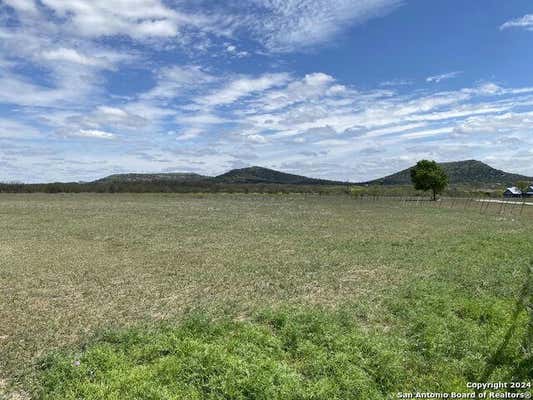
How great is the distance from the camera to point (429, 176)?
6562 cm

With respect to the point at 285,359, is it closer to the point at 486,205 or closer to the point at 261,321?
the point at 261,321

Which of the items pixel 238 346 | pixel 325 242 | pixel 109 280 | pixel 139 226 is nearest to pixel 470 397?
pixel 238 346

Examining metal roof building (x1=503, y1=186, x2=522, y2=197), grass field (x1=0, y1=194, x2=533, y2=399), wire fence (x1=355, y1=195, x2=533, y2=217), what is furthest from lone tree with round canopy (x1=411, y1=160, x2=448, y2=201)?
metal roof building (x1=503, y1=186, x2=522, y2=197)

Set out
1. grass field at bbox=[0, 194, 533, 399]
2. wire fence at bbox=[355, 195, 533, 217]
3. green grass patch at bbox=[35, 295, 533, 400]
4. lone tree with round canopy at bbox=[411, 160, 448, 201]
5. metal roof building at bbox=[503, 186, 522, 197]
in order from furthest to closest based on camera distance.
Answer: metal roof building at bbox=[503, 186, 522, 197] < lone tree with round canopy at bbox=[411, 160, 448, 201] < wire fence at bbox=[355, 195, 533, 217] < grass field at bbox=[0, 194, 533, 399] < green grass patch at bbox=[35, 295, 533, 400]

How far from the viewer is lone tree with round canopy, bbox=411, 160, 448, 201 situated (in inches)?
2586

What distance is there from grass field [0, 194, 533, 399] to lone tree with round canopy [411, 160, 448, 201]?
5035cm

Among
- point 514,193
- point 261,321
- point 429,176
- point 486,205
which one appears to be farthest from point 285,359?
point 514,193

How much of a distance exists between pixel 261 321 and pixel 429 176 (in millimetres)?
63454

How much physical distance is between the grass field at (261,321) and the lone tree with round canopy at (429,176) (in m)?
50.3

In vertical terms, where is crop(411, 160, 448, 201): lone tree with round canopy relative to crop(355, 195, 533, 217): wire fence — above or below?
above

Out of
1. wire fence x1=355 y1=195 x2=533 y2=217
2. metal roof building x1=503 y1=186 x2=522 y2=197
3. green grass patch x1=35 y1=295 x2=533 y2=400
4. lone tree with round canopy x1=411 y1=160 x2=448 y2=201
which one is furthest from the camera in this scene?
metal roof building x1=503 y1=186 x2=522 y2=197

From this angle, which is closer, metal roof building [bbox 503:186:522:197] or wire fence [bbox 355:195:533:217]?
wire fence [bbox 355:195:533:217]

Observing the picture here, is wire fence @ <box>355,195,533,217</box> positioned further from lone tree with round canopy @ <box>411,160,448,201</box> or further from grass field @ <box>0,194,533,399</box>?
grass field @ <box>0,194,533,399</box>

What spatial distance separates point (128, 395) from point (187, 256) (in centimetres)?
1165
